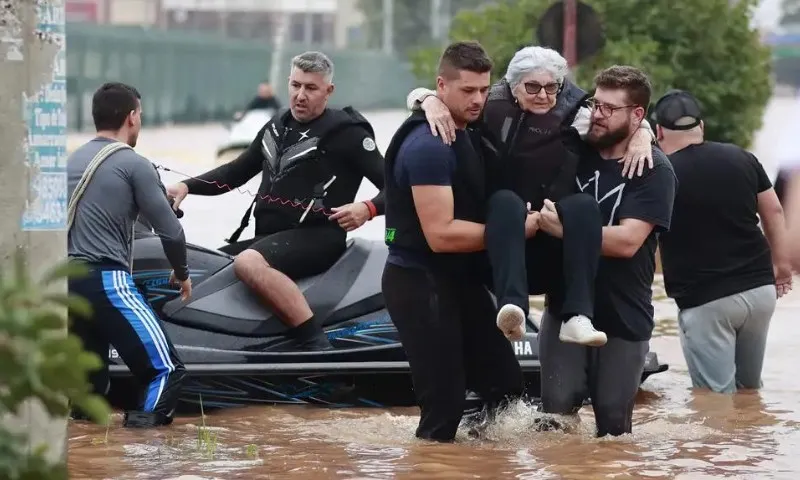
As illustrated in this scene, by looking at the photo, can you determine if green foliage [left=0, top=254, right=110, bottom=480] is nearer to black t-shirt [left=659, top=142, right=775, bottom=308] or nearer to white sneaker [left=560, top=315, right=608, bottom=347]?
white sneaker [left=560, top=315, right=608, bottom=347]

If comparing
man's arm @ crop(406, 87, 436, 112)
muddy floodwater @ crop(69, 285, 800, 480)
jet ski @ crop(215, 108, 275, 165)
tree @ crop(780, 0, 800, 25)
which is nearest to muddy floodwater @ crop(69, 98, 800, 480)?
muddy floodwater @ crop(69, 285, 800, 480)

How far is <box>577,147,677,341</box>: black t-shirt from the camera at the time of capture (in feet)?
20.9

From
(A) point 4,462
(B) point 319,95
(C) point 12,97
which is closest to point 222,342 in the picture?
(B) point 319,95

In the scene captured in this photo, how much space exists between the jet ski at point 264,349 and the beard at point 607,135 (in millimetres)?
1744

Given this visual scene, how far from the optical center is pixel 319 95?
8.01 meters

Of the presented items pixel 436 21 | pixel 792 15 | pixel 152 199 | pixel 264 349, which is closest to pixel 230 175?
pixel 264 349

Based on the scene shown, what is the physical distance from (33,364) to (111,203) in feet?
15.1

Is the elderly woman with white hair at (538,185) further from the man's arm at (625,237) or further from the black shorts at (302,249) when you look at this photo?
the black shorts at (302,249)

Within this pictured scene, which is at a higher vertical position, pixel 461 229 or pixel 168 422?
pixel 461 229

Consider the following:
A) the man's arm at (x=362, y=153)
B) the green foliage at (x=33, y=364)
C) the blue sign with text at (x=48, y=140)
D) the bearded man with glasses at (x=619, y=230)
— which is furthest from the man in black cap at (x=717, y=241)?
the green foliage at (x=33, y=364)

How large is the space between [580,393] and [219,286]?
7.29 ft

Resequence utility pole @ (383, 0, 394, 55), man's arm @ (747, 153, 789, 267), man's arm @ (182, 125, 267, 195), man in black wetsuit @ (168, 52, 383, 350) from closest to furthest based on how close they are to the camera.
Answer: man in black wetsuit @ (168, 52, 383, 350), man's arm @ (747, 153, 789, 267), man's arm @ (182, 125, 267, 195), utility pole @ (383, 0, 394, 55)

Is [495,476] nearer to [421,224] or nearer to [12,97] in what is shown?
[421,224]

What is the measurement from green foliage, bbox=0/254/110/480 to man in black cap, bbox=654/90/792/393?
579cm
